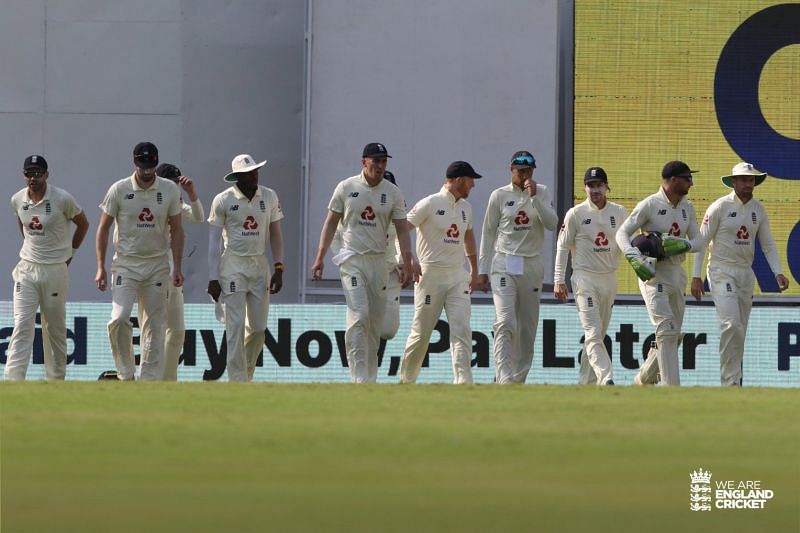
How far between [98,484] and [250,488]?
1.95 feet

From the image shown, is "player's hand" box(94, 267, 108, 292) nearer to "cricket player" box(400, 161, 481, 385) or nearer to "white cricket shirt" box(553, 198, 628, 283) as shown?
"cricket player" box(400, 161, 481, 385)

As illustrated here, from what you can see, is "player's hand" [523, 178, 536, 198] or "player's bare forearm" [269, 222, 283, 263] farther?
"player's hand" [523, 178, 536, 198]

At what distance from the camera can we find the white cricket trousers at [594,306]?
12555 millimetres

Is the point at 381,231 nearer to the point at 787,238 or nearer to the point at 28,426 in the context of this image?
the point at 28,426

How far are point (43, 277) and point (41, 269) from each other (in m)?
0.07

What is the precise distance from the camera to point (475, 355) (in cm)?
1569

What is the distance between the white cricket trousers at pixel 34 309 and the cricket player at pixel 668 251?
4.24 meters

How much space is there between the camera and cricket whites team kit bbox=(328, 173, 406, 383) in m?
11.7

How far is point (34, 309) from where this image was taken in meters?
12.5

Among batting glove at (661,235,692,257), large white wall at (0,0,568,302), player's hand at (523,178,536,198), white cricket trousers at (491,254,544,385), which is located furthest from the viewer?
large white wall at (0,0,568,302)

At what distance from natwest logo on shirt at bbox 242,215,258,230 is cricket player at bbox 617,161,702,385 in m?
2.70

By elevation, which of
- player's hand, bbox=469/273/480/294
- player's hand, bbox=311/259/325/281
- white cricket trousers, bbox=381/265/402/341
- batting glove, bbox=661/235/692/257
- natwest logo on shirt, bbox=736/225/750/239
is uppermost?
natwest logo on shirt, bbox=736/225/750/239

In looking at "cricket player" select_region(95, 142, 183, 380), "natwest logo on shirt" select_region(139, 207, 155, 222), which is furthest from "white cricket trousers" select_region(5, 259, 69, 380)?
"natwest logo on shirt" select_region(139, 207, 155, 222)

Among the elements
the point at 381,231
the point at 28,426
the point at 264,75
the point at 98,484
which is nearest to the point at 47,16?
the point at 264,75
